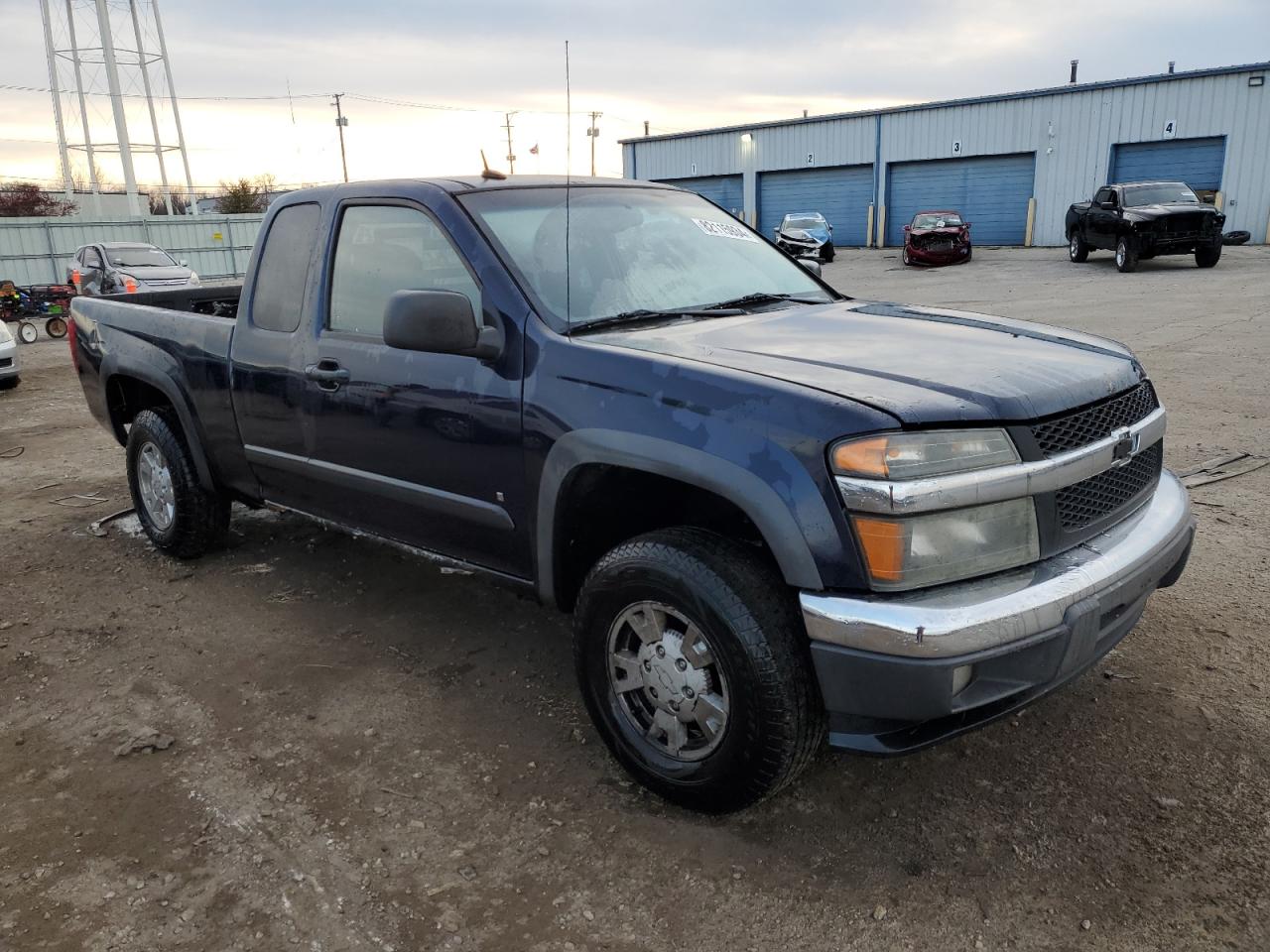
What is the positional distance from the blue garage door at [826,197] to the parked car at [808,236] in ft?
25.5

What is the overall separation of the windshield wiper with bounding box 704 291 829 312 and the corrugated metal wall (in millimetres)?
22247

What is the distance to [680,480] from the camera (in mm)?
2588

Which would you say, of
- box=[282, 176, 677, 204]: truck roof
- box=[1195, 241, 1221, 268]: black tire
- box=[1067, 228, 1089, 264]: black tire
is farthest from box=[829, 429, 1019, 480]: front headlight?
box=[1067, 228, 1089, 264]: black tire

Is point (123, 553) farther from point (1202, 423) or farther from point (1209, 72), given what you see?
point (1209, 72)

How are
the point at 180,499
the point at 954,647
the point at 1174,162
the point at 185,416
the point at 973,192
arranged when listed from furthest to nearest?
the point at 973,192 < the point at 1174,162 < the point at 180,499 < the point at 185,416 < the point at 954,647

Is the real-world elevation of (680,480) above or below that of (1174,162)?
below

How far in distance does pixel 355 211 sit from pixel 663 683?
223 cm

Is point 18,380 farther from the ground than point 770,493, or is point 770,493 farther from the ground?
point 770,493

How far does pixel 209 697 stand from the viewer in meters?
3.53

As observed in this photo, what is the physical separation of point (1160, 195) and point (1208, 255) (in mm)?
1530

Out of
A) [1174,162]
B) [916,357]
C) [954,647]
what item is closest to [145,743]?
[954,647]

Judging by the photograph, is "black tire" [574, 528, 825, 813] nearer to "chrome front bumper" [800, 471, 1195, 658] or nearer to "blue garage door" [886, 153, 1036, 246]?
"chrome front bumper" [800, 471, 1195, 658]

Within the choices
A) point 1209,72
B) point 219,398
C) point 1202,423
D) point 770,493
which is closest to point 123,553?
point 219,398

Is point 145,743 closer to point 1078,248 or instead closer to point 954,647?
point 954,647
